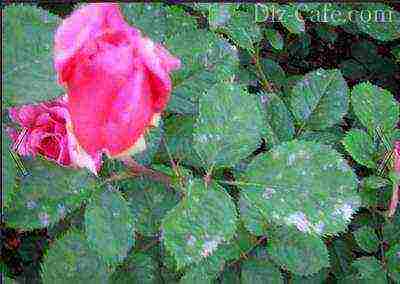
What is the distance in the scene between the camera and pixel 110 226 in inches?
27.3

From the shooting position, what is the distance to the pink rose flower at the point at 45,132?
2.26ft

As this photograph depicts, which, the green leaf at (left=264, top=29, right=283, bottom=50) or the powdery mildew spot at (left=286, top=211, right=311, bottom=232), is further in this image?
the green leaf at (left=264, top=29, right=283, bottom=50)

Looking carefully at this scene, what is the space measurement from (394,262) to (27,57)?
0.61 meters

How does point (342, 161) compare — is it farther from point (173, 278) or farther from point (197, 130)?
point (173, 278)

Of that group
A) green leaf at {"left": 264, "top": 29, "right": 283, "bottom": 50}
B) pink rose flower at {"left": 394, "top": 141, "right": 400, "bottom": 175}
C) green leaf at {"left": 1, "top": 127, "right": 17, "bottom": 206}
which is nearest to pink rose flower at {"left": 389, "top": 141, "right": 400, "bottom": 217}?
pink rose flower at {"left": 394, "top": 141, "right": 400, "bottom": 175}

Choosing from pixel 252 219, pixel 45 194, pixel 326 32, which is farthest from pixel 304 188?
pixel 326 32

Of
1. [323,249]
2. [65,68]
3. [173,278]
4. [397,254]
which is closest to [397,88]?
[397,254]

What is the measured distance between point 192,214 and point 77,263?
16 cm

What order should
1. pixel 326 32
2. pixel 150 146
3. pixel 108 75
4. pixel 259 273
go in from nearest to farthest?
pixel 108 75 → pixel 150 146 → pixel 259 273 → pixel 326 32

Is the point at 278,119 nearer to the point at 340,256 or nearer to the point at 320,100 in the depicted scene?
the point at 320,100

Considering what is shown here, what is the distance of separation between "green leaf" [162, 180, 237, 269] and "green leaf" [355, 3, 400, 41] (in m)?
0.68

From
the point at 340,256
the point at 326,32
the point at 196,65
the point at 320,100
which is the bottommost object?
the point at 340,256

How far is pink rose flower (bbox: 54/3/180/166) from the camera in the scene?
20.5 inches

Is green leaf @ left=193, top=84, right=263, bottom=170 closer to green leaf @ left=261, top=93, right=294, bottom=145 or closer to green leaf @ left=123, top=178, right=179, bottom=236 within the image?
green leaf @ left=123, top=178, right=179, bottom=236
